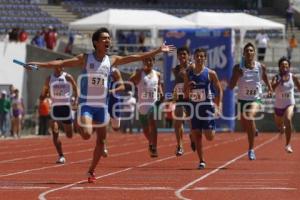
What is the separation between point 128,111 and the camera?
4141cm

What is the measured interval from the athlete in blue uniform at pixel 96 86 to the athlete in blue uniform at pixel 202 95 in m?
3.77

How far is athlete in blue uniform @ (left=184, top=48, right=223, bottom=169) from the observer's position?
18.1 metres

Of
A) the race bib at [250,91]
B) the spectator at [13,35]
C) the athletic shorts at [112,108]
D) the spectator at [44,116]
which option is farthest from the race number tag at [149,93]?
the spectator at [13,35]

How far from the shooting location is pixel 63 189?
13062mm

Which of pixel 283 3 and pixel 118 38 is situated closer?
pixel 118 38

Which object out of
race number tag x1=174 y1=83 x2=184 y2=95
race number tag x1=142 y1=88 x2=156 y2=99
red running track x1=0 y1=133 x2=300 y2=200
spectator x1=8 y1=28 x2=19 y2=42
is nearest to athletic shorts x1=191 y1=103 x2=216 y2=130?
red running track x1=0 y1=133 x2=300 y2=200

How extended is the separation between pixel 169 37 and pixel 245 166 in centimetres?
2235

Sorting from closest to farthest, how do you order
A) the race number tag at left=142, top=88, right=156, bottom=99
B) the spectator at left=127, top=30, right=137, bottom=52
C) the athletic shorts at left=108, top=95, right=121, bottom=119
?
1. the athletic shorts at left=108, top=95, right=121, bottom=119
2. the race number tag at left=142, top=88, right=156, bottom=99
3. the spectator at left=127, top=30, right=137, bottom=52

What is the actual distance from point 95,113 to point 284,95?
9.75 metres

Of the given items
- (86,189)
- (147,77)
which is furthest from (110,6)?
(86,189)

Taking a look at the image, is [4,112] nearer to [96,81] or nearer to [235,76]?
[235,76]

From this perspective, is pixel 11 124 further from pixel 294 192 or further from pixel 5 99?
pixel 294 192

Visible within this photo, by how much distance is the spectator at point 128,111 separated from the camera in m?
41.3

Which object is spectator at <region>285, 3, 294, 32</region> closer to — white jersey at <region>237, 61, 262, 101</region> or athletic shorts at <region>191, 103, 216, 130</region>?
white jersey at <region>237, 61, 262, 101</region>
